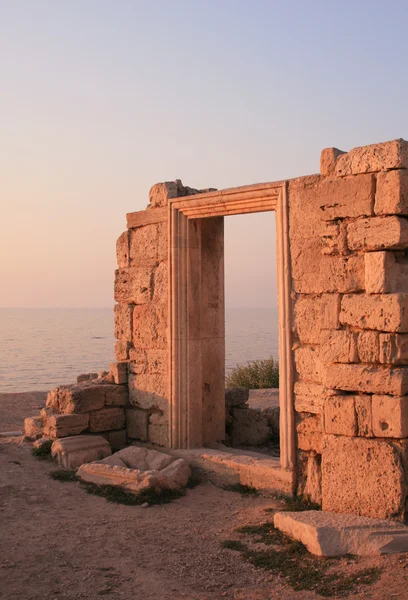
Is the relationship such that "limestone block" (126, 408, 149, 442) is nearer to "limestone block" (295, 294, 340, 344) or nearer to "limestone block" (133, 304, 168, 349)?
"limestone block" (133, 304, 168, 349)

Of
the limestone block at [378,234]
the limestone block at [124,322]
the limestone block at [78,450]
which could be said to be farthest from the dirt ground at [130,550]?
the limestone block at [378,234]

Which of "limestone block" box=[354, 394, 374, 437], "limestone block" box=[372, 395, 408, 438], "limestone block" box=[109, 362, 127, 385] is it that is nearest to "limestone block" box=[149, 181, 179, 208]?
"limestone block" box=[109, 362, 127, 385]

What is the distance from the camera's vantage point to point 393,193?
5367 millimetres

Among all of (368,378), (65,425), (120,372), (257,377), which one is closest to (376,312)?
(368,378)

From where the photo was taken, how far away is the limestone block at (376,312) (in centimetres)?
527

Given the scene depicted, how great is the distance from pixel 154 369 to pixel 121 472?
1487mm

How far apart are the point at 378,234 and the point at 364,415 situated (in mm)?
1503

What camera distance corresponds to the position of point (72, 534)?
211 inches

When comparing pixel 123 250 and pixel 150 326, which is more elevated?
pixel 123 250

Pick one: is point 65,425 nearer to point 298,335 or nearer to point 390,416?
point 298,335

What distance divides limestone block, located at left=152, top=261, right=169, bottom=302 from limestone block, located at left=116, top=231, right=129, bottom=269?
58 cm

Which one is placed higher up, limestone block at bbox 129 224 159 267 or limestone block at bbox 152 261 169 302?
limestone block at bbox 129 224 159 267

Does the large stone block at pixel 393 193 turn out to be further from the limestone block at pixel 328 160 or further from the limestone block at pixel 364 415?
the limestone block at pixel 364 415

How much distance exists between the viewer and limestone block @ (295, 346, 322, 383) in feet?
19.8
